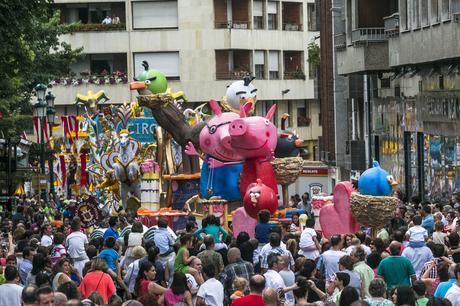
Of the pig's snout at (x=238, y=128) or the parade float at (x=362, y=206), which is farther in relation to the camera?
the pig's snout at (x=238, y=128)

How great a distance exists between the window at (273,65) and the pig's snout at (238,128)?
4522 cm

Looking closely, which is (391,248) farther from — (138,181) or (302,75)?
(302,75)

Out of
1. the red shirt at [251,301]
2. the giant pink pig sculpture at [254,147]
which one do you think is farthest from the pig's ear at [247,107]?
the red shirt at [251,301]

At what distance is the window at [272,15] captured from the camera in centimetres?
7638

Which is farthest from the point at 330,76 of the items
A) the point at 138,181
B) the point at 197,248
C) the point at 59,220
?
the point at 197,248

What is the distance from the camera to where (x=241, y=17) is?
75188 millimetres

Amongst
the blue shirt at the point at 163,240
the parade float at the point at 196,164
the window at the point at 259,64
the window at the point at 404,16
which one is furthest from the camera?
the window at the point at 259,64

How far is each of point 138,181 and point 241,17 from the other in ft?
105

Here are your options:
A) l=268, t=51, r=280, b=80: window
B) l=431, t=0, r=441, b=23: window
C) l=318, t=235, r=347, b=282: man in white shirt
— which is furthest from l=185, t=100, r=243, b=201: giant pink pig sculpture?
l=268, t=51, r=280, b=80: window

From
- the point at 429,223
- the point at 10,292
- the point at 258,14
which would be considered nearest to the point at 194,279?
the point at 10,292

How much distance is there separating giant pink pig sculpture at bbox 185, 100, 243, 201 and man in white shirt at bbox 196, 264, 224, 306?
16265 mm

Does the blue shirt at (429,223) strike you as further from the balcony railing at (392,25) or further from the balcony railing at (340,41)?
the balcony railing at (340,41)

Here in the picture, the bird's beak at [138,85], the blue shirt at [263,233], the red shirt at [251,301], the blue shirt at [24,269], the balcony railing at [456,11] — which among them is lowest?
the blue shirt at [24,269]

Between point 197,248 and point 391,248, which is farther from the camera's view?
point 197,248
